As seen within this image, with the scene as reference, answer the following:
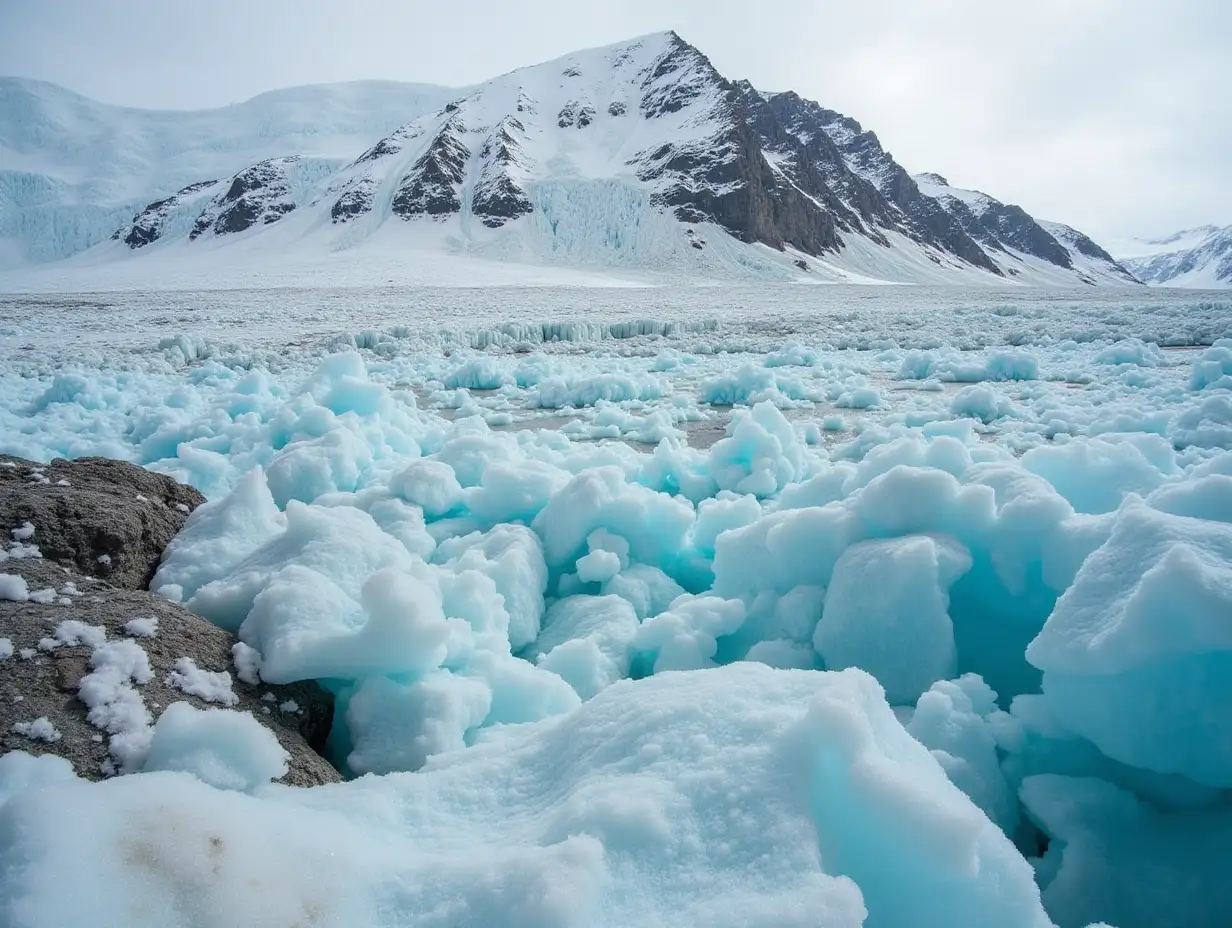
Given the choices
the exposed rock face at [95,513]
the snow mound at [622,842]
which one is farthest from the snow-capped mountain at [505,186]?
the snow mound at [622,842]

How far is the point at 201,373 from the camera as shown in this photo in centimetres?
961

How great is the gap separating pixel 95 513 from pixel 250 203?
80718mm

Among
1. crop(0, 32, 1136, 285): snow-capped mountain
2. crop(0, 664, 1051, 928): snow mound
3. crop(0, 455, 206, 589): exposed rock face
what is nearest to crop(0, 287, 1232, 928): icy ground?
crop(0, 664, 1051, 928): snow mound

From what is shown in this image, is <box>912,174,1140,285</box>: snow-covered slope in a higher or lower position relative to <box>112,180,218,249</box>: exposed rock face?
higher

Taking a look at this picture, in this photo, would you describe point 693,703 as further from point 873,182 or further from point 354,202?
point 873,182

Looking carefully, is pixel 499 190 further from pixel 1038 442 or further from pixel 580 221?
pixel 1038 442

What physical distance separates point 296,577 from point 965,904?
6.28 ft

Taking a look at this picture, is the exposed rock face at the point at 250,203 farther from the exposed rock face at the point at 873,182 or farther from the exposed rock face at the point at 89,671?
the exposed rock face at the point at 89,671

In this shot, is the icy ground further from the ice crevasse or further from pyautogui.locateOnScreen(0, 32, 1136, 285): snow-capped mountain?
pyautogui.locateOnScreen(0, 32, 1136, 285): snow-capped mountain

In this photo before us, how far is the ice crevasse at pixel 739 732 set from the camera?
1.12 m

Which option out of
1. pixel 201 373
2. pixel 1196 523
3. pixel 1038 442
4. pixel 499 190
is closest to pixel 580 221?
pixel 499 190

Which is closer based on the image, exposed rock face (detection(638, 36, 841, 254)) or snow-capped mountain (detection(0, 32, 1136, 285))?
snow-capped mountain (detection(0, 32, 1136, 285))

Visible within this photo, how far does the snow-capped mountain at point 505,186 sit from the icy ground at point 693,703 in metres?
51.4

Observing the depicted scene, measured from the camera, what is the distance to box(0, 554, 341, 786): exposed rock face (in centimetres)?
149
